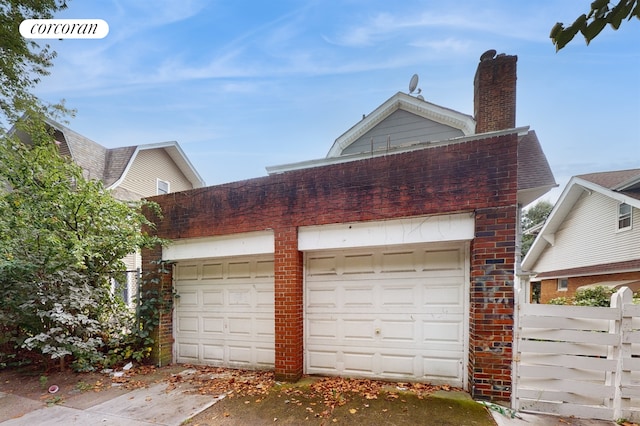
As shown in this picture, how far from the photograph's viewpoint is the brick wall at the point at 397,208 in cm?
361

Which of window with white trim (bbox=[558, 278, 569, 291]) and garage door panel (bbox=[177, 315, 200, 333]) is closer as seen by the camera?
garage door panel (bbox=[177, 315, 200, 333])

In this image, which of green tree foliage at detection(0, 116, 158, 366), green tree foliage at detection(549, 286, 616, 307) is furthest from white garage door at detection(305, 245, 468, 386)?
green tree foliage at detection(549, 286, 616, 307)

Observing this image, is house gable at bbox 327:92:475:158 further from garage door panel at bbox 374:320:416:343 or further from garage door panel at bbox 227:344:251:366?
garage door panel at bbox 227:344:251:366

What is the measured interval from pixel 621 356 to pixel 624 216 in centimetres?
859

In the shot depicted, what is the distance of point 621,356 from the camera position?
3.14 metres

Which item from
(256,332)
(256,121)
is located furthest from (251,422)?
(256,121)

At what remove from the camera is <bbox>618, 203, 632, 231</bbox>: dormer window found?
8.73m

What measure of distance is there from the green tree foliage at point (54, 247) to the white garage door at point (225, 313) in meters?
1.31

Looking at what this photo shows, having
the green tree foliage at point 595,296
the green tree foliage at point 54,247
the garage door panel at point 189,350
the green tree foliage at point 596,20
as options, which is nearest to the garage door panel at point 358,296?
the garage door panel at point 189,350

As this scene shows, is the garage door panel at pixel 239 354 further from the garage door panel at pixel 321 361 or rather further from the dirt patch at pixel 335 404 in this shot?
the garage door panel at pixel 321 361

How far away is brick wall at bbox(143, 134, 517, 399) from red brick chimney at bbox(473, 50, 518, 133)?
442 centimetres

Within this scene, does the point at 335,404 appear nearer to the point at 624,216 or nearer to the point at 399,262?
the point at 399,262

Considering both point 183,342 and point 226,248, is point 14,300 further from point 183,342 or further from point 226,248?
point 226,248

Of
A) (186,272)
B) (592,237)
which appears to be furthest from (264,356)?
(592,237)
